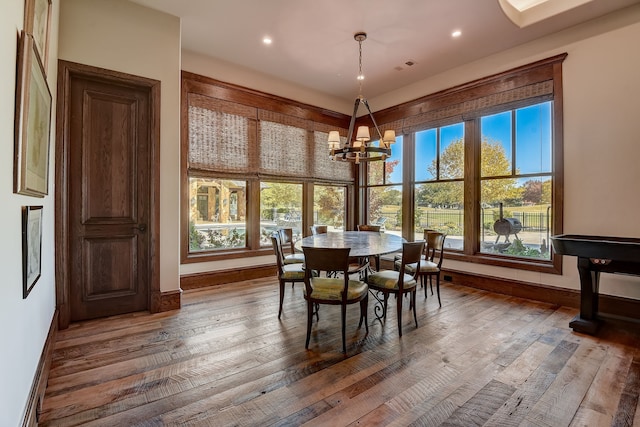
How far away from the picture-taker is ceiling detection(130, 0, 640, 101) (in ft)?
11.4

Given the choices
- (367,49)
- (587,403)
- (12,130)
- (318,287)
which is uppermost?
(367,49)

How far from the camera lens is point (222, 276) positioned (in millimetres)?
4859

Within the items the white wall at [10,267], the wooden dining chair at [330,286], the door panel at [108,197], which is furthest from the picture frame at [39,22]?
the wooden dining chair at [330,286]

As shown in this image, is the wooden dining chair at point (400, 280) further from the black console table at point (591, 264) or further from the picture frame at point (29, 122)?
the picture frame at point (29, 122)

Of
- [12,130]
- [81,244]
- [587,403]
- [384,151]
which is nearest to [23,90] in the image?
[12,130]

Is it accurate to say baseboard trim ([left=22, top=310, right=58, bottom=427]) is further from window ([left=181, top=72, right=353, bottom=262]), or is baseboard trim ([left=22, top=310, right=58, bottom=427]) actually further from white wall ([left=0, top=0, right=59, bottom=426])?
window ([left=181, top=72, right=353, bottom=262])

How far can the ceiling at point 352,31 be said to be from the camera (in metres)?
3.47

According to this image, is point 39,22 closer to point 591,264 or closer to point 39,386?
point 39,386

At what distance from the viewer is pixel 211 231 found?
4945mm

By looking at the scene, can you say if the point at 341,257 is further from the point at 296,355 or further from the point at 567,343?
the point at 567,343

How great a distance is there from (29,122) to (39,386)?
1.55m

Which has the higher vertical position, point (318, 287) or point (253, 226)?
point (253, 226)

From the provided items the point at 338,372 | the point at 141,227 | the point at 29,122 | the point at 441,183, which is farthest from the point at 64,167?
the point at 441,183

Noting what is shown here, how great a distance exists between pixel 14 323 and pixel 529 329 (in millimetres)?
4039
